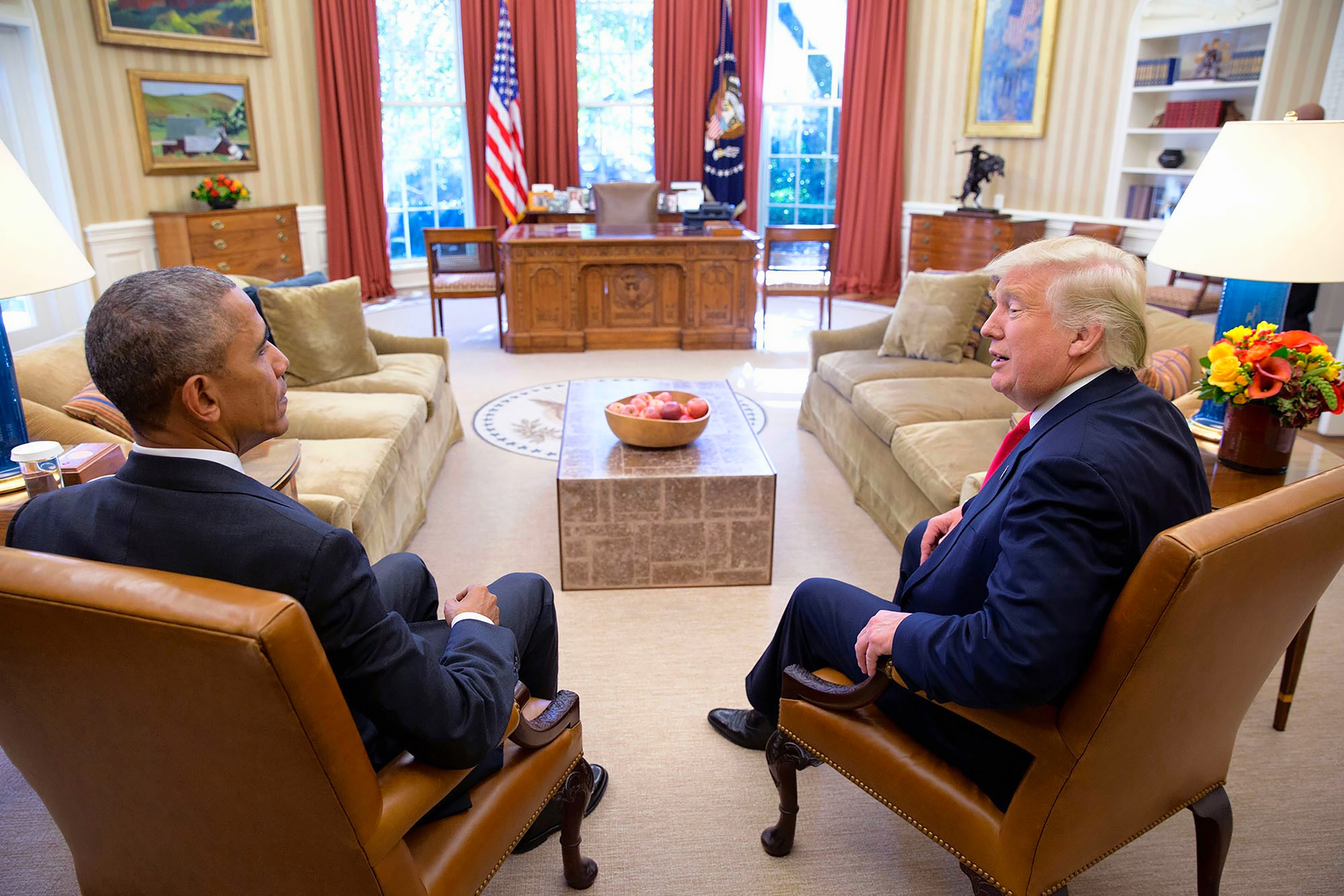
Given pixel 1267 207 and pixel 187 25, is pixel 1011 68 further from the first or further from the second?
pixel 187 25

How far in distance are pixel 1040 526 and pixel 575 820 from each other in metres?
1.09

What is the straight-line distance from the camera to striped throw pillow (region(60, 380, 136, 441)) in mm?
2732

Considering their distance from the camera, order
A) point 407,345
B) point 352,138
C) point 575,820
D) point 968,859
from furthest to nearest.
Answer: point 352,138 → point 407,345 → point 575,820 → point 968,859

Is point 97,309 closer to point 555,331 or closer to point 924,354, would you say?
point 924,354

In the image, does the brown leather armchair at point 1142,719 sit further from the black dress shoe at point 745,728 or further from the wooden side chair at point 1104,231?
the wooden side chair at point 1104,231

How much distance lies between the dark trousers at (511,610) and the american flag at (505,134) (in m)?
6.28

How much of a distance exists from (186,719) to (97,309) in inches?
22.7

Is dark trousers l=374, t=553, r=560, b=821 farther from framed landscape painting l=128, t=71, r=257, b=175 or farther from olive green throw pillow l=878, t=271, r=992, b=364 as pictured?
framed landscape painting l=128, t=71, r=257, b=175

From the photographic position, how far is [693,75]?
8094 mm

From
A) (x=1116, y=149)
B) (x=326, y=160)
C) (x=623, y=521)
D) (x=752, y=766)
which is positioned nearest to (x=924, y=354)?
(x=623, y=521)

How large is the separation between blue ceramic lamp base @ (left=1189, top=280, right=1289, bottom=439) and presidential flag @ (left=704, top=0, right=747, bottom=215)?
19.4ft

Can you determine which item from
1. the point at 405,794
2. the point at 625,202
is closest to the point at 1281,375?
the point at 405,794

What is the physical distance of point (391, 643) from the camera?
48.9 inches

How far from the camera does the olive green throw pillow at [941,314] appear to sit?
4.28m
